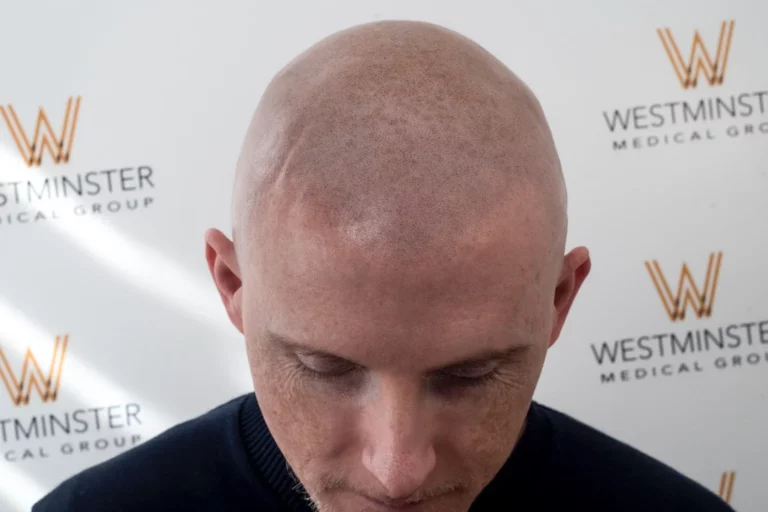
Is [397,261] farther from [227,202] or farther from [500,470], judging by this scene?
[227,202]

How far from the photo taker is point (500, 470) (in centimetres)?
106

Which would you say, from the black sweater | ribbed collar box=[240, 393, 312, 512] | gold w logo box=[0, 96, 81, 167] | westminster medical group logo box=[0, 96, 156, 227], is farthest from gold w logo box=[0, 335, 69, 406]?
ribbed collar box=[240, 393, 312, 512]

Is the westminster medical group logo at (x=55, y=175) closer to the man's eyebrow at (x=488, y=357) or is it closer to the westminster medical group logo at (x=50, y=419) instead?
the westminster medical group logo at (x=50, y=419)

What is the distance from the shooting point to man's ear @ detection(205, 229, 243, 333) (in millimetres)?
880

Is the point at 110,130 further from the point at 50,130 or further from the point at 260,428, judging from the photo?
the point at 260,428

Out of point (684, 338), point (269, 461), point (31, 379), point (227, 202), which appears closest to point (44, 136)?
point (227, 202)

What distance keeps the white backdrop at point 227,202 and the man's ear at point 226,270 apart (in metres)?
0.91

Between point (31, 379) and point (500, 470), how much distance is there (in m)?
1.22

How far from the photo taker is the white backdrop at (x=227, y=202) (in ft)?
5.90

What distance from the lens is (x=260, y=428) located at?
110cm

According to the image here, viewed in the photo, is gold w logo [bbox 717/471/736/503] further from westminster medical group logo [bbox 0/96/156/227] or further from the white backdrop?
westminster medical group logo [bbox 0/96/156/227]

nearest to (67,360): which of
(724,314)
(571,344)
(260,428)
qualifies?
(260,428)

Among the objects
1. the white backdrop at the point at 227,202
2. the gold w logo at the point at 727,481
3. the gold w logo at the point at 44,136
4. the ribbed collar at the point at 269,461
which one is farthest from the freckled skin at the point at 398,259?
the gold w logo at the point at 727,481

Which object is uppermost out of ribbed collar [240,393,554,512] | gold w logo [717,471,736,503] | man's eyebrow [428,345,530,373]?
man's eyebrow [428,345,530,373]
